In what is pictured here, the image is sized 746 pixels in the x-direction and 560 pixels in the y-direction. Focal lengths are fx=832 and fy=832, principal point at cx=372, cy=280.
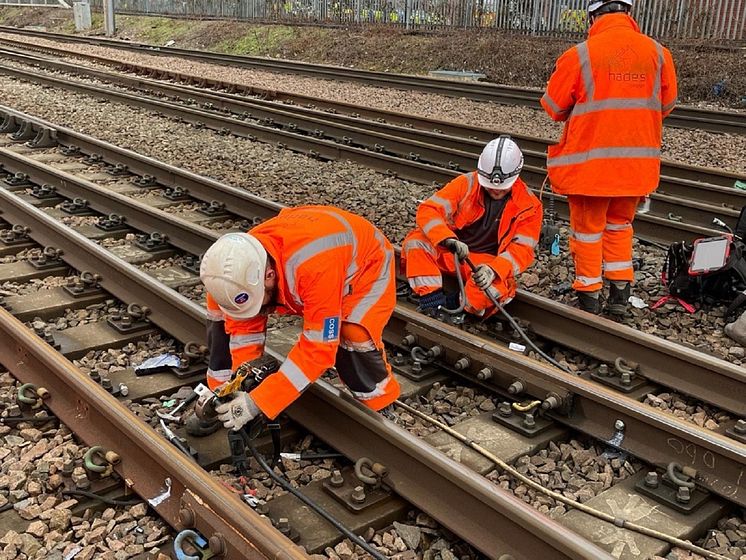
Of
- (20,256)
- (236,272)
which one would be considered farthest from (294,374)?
(20,256)

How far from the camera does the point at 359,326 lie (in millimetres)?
3975

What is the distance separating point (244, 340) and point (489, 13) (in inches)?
894

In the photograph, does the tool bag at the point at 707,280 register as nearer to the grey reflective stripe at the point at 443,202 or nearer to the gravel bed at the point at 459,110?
the grey reflective stripe at the point at 443,202

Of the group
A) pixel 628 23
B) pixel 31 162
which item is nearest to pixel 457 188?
pixel 628 23

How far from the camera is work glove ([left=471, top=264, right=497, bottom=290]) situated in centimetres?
510

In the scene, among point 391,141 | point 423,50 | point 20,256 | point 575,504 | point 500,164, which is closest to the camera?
point 575,504

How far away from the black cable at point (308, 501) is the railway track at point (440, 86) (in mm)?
10369

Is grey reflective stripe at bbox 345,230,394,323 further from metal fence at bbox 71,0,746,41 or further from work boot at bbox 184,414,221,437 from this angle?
metal fence at bbox 71,0,746,41

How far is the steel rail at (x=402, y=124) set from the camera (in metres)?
8.23

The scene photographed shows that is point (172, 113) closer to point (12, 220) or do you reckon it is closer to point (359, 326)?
point (12, 220)

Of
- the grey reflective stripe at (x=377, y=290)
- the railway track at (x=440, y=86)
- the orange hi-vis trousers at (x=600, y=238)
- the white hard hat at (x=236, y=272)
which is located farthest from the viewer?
the railway track at (x=440, y=86)

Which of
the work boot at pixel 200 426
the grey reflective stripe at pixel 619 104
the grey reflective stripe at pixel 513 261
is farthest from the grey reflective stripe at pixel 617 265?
the work boot at pixel 200 426

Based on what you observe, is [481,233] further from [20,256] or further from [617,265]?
[20,256]

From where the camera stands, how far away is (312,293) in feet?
11.6
